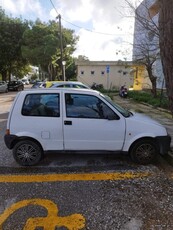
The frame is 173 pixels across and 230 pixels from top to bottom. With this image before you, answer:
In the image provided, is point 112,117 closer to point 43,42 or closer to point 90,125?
point 90,125

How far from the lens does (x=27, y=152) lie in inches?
187

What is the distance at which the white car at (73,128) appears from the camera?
461cm

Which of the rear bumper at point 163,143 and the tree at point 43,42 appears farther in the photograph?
the tree at point 43,42

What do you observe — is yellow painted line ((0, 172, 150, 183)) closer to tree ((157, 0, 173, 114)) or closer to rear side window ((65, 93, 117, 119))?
rear side window ((65, 93, 117, 119))

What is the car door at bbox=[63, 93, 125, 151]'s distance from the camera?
181 inches

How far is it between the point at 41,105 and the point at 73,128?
0.83 m

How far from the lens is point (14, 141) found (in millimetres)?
4734

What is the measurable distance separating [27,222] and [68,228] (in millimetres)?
558

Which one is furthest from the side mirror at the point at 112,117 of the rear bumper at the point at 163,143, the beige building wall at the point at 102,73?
the beige building wall at the point at 102,73

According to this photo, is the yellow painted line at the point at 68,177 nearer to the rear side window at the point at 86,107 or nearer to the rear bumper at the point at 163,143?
the rear bumper at the point at 163,143

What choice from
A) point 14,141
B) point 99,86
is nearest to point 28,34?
point 99,86

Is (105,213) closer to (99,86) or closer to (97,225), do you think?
(97,225)

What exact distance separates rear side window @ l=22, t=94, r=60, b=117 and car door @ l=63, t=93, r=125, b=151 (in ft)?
0.75

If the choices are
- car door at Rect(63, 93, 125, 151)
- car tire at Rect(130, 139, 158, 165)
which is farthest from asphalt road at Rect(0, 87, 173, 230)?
car door at Rect(63, 93, 125, 151)
